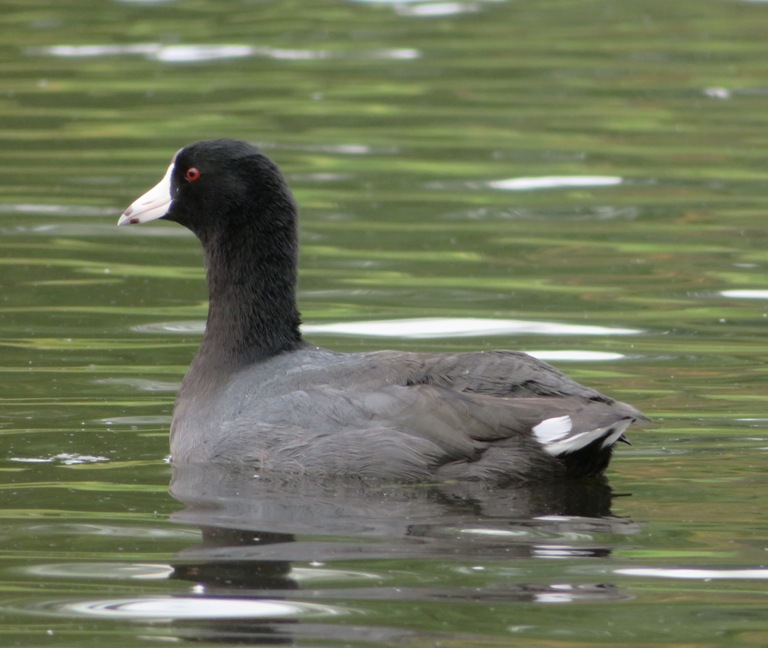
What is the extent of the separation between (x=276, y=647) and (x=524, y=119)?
1119cm

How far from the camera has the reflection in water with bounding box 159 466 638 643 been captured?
5.51 m

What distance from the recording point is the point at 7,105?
53.9 feet

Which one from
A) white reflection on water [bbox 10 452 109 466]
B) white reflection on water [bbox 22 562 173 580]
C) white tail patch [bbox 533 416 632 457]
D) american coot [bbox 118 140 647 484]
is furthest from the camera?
white reflection on water [bbox 10 452 109 466]

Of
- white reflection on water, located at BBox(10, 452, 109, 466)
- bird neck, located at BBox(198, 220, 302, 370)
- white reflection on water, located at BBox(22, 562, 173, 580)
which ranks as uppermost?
bird neck, located at BBox(198, 220, 302, 370)

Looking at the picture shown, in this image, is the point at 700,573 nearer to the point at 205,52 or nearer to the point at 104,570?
the point at 104,570

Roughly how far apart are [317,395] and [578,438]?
112 cm

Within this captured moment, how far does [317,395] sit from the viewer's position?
23.3ft

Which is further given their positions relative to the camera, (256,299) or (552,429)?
(256,299)

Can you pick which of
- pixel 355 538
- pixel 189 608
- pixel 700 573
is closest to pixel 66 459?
pixel 355 538

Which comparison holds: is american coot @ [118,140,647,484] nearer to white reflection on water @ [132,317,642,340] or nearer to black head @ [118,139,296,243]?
black head @ [118,139,296,243]

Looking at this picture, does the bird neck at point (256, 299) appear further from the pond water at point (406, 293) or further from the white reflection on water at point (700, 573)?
the white reflection on water at point (700, 573)

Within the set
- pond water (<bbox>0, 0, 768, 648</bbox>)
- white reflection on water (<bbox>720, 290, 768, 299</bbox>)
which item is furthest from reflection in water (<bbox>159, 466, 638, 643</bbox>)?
white reflection on water (<bbox>720, 290, 768, 299</bbox>)

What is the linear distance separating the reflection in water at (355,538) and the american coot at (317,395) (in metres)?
0.11

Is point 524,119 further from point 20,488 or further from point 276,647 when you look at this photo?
point 276,647
